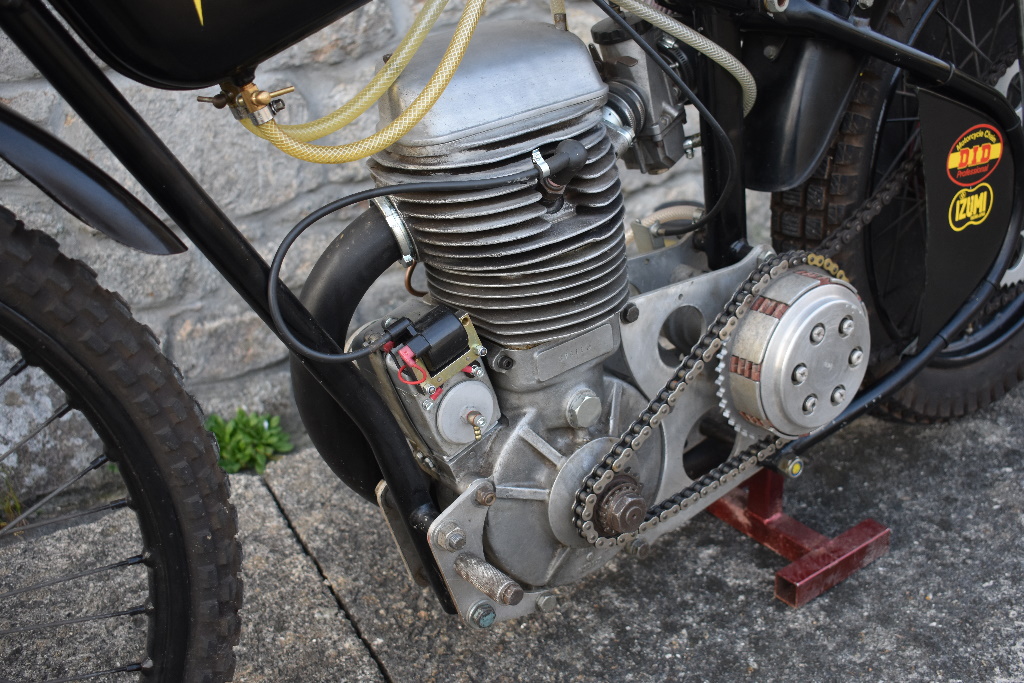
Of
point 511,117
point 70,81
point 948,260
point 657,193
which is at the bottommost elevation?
point 657,193

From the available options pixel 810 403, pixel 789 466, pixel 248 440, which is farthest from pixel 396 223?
pixel 248 440

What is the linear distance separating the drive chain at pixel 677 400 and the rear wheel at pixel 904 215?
0.04m

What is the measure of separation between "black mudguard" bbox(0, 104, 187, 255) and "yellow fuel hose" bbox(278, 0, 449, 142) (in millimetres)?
218

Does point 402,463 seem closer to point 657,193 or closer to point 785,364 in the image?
point 785,364

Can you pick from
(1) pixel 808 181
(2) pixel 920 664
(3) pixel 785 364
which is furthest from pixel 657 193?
(2) pixel 920 664

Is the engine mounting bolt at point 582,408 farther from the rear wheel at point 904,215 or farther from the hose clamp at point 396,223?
the rear wheel at point 904,215

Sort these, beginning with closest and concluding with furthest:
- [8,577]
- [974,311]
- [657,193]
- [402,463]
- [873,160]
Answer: [402,463], [873,160], [974,311], [8,577], [657,193]

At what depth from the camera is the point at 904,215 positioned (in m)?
1.89

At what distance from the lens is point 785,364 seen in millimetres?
1511

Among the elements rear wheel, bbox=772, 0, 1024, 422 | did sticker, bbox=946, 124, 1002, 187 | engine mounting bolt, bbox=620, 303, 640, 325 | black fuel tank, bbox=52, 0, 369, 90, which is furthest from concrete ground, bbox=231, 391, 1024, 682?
black fuel tank, bbox=52, 0, 369, 90

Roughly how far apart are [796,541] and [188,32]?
146 cm

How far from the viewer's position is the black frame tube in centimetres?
101

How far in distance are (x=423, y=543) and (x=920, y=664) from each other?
2.96ft

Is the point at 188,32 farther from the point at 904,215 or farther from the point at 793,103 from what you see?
the point at 904,215
